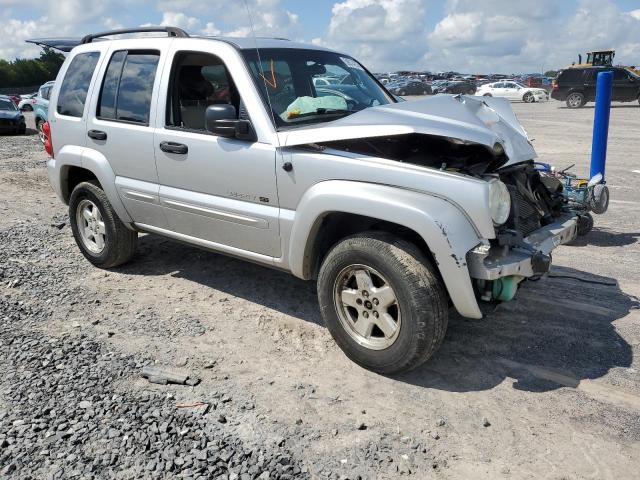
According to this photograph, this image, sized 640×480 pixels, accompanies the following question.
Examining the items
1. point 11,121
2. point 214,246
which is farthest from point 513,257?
point 11,121

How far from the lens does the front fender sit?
327 cm

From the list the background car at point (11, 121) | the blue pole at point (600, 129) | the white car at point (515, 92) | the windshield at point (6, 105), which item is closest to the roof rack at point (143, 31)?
the blue pole at point (600, 129)

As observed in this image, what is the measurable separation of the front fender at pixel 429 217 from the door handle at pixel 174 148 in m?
1.35

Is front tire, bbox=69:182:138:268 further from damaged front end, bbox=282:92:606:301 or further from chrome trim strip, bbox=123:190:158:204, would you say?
damaged front end, bbox=282:92:606:301

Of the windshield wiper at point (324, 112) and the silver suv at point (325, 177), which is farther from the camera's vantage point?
the windshield wiper at point (324, 112)

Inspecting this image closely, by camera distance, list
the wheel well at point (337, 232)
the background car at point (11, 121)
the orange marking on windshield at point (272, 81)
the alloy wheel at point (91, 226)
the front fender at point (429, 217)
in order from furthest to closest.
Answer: the background car at point (11, 121) → the alloy wheel at point (91, 226) → the orange marking on windshield at point (272, 81) → the wheel well at point (337, 232) → the front fender at point (429, 217)

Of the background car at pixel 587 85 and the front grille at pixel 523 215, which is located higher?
the front grille at pixel 523 215

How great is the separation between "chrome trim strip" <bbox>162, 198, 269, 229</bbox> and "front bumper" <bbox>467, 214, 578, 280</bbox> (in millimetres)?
1508

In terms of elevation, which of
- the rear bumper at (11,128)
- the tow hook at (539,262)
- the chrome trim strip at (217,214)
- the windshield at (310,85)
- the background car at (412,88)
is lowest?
the background car at (412,88)

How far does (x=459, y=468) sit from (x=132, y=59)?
4.10 meters

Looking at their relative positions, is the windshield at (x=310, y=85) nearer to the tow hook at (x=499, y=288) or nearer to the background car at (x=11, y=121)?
the tow hook at (x=499, y=288)

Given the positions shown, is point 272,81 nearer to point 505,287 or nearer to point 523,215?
point 523,215

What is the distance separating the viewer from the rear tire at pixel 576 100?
2922 centimetres

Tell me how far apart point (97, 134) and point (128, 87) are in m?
0.54
